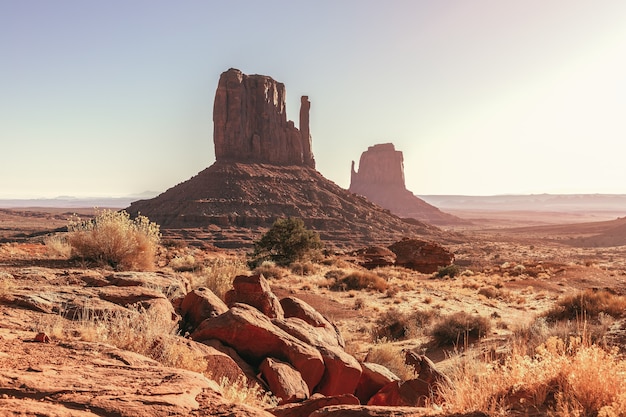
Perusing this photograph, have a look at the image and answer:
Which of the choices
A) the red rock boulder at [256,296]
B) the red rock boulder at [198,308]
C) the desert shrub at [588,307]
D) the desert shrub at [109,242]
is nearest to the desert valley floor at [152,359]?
the desert shrub at [109,242]

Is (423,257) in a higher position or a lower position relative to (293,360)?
lower

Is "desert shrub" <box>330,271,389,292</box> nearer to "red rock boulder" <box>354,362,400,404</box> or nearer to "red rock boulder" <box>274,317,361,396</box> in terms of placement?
"red rock boulder" <box>274,317,361,396</box>

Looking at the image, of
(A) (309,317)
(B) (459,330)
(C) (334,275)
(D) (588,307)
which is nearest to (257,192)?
(C) (334,275)

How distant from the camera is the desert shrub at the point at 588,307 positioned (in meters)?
14.4

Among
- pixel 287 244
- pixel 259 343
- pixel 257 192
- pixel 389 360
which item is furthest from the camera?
pixel 257 192

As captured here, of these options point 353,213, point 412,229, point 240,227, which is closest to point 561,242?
point 412,229

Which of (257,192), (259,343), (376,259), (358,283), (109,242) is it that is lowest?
(376,259)

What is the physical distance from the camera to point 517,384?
430 centimetres

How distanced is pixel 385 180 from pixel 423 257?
145m

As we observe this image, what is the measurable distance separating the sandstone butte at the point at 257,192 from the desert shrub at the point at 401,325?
1838 inches

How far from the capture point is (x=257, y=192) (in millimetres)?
80188

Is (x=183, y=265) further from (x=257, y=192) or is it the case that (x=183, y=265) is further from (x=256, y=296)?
(x=257, y=192)

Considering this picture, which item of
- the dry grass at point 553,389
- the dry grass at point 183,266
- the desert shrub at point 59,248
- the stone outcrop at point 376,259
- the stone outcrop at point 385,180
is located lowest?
the stone outcrop at point 376,259

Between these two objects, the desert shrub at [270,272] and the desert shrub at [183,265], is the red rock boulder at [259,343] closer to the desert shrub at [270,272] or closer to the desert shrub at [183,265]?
the desert shrub at [270,272]
